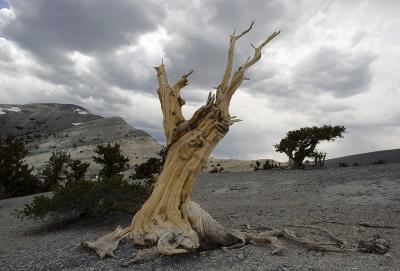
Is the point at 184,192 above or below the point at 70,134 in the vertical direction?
below

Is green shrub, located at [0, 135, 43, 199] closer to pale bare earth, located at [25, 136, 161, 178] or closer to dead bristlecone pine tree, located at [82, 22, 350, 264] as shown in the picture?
dead bristlecone pine tree, located at [82, 22, 350, 264]

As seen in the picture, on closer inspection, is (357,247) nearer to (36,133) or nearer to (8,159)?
(8,159)

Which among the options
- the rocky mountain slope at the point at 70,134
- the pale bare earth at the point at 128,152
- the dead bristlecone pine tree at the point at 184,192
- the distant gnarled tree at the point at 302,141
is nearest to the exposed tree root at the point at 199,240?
the dead bristlecone pine tree at the point at 184,192

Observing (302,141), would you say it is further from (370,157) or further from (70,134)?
(70,134)

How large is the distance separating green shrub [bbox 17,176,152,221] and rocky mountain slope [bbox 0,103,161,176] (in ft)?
99.9

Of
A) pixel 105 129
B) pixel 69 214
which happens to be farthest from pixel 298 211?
pixel 105 129

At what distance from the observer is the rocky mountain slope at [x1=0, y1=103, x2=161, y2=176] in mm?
55562

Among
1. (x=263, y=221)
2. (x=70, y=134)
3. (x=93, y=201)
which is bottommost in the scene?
(x=263, y=221)

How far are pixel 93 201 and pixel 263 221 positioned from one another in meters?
5.54

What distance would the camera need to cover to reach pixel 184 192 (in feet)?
30.6

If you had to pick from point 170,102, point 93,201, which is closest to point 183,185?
point 170,102

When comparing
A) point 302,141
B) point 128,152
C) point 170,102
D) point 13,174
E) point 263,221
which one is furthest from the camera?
point 128,152

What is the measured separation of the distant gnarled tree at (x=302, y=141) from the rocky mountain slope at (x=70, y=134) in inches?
886

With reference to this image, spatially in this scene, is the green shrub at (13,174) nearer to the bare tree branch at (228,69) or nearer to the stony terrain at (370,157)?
the bare tree branch at (228,69)
